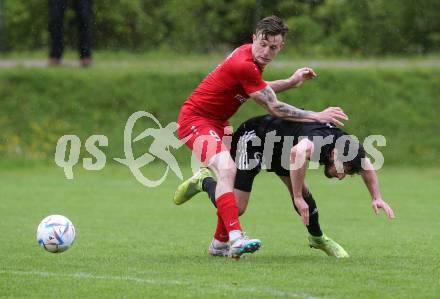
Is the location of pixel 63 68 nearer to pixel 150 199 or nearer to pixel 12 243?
pixel 150 199

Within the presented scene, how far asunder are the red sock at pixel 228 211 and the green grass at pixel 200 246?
1.11 ft

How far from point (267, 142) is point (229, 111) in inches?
19.2

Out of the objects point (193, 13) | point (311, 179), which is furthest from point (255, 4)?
point (311, 179)

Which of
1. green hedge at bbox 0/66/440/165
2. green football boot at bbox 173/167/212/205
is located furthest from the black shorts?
green hedge at bbox 0/66/440/165

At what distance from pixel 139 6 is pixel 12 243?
19512mm

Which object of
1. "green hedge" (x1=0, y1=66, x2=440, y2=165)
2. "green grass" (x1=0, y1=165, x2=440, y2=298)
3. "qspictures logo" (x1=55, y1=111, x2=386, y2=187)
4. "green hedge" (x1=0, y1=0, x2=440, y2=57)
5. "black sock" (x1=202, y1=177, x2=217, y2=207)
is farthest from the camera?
"green hedge" (x1=0, y1=0, x2=440, y2=57)

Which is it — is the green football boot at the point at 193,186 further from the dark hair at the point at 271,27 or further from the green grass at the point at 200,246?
the dark hair at the point at 271,27

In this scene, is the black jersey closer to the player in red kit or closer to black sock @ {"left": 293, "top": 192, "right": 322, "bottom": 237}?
the player in red kit

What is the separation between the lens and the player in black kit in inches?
332

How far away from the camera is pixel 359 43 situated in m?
28.0

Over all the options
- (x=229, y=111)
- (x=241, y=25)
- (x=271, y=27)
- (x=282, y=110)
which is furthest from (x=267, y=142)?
(x=241, y=25)

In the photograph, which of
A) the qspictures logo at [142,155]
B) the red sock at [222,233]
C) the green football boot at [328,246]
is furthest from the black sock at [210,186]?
the qspictures logo at [142,155]

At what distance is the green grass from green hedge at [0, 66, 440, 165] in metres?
3.85

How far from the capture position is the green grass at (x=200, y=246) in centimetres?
703
